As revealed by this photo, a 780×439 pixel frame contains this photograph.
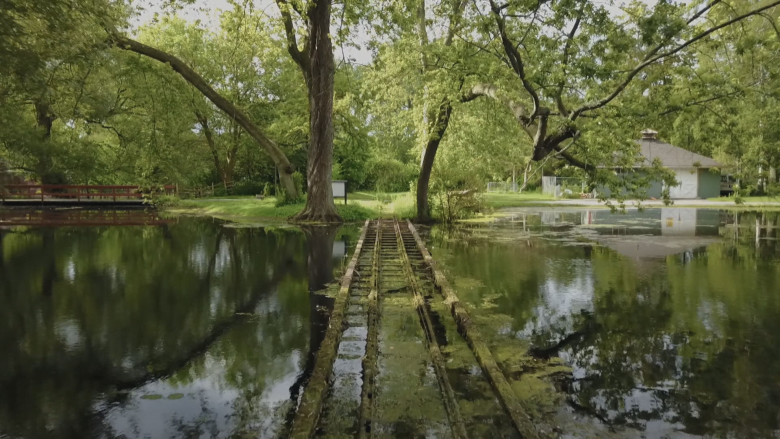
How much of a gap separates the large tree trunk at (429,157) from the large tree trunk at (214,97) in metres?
4.78

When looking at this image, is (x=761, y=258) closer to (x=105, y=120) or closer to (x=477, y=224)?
(x=477, y=224)

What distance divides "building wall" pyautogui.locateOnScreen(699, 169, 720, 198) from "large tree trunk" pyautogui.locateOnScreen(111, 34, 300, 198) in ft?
102

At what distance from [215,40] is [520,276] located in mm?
35254

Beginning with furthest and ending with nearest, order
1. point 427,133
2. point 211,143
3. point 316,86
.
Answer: point 211,143
point 316,86
point 427,133

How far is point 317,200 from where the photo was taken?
65.9 ft

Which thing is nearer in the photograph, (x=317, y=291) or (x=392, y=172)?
(x=317, y=291)

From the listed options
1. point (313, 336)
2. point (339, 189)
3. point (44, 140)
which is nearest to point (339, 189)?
point (339, 189)

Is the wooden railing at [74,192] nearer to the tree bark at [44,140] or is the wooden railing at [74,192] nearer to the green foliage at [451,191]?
the tree bark at [44,140]

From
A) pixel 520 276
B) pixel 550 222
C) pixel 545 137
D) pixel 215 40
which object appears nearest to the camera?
pixel 520 276

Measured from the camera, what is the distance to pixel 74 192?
33.0 metres

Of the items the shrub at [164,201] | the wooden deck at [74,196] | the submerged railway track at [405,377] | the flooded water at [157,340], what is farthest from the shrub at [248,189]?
the submerged railway track at [405,377]

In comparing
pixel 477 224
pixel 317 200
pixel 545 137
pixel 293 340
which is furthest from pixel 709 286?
pixel 317 200

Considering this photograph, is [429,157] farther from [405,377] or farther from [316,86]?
[405,377]

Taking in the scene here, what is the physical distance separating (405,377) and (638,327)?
3382 mm
